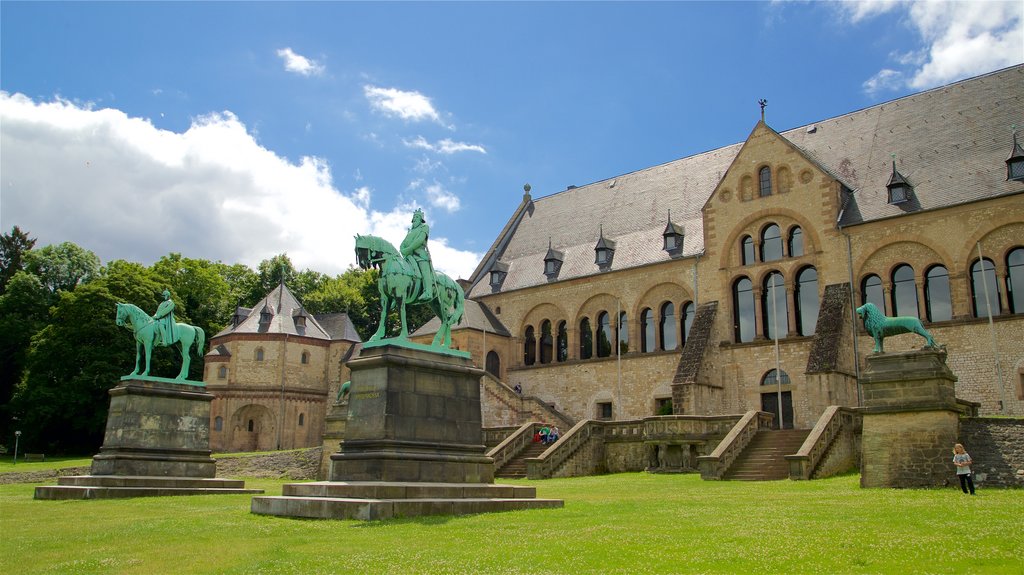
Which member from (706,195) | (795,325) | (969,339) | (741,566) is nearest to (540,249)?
(706,195)

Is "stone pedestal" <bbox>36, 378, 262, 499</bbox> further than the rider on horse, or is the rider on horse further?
"stone pedestal" <bbox>36, 378, 262, 499</bbox>

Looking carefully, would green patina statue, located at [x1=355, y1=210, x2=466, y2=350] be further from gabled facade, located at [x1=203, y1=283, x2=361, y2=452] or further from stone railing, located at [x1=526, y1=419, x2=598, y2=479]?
gabled facade, located at [x1=203, y1=283, x2=361, y2=452]

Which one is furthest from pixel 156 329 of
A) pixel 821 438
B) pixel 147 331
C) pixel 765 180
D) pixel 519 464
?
pixel 765 180

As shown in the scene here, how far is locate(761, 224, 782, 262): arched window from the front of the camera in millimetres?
38156

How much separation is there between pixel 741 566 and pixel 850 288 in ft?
95.9

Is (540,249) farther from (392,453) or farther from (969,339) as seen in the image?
(392,453)

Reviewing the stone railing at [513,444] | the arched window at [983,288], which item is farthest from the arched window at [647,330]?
the arched window at [983,288]

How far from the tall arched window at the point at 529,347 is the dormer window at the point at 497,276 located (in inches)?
145

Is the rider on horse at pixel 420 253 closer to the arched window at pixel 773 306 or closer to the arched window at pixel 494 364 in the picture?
the arched window at pixel 773 306

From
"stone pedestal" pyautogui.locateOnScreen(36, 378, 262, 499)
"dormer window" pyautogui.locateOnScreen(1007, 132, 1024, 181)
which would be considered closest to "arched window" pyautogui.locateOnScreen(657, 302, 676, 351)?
"dormer window" pyautogui.locateOnScreen(1007, 132, 1024, 181)

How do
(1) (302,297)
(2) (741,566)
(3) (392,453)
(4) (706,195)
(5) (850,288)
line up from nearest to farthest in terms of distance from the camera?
(2) (741,566) < (3) (392,453) < (5) (850,288) < (4) (706,195) < (1) (302,297)

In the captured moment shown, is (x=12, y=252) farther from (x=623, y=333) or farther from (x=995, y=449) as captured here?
(x=995, y=449)

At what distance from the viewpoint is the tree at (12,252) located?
68.8 m

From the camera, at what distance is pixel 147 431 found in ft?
77.9
